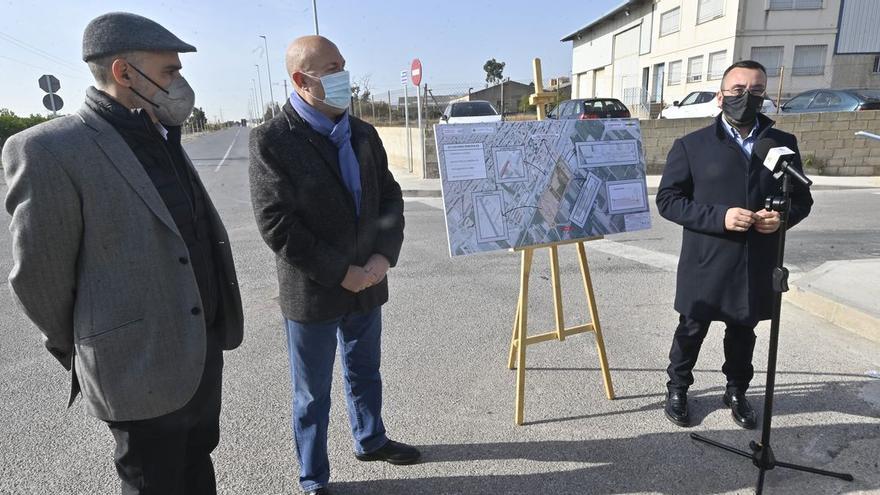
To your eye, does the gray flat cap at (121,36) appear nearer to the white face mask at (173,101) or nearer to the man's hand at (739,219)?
the white face mask at (173,101)

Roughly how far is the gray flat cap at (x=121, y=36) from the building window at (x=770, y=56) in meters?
29.5

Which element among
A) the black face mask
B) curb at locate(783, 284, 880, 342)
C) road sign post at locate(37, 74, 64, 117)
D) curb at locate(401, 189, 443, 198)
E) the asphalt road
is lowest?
the asphalt road

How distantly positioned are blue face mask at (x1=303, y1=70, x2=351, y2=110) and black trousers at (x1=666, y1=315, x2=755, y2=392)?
7.55ft

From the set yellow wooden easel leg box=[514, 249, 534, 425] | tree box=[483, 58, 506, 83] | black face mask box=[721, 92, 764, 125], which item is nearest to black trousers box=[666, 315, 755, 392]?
yellow wooden easel leg box=[514, 249, 534, 425]

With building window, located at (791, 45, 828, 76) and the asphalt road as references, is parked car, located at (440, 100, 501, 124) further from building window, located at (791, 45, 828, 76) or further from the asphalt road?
building window, located at (791, 45, 828, 76)

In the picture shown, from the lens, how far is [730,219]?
107 inches

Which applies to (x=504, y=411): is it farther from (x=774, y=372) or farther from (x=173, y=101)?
(x=173, y=101)

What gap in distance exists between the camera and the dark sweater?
5.67 feet

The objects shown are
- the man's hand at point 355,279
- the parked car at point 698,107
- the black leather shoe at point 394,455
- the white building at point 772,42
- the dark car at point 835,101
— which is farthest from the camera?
the white building at point 772,42

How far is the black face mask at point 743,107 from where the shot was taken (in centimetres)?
280

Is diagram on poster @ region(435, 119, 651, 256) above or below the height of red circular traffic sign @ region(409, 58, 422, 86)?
below

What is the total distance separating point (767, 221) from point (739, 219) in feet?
0.47

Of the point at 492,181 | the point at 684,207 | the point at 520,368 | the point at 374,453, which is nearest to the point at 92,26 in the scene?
the point at 492,181

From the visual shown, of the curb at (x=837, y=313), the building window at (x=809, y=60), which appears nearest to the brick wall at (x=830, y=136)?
the curb at (x=837, y=313)
